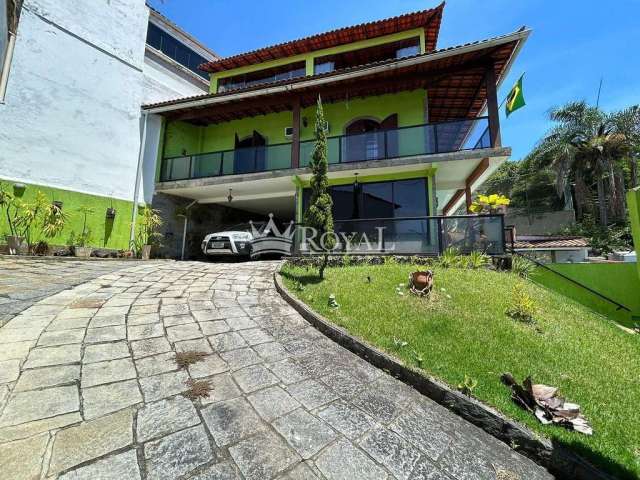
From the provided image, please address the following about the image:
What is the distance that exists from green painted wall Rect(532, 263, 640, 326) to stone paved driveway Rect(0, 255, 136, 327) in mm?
10843

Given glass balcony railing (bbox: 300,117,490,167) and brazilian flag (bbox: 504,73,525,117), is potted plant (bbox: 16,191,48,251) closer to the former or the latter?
glass balcony railing (bbox: 300,117,490,167)

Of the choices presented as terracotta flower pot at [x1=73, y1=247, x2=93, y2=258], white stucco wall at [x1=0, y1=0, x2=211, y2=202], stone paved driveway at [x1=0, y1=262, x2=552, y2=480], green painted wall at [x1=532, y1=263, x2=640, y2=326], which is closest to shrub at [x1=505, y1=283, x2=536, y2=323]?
stone paved driveway at [x1=0, y1=262, x2=552, y2=480]

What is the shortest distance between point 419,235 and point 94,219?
410 inches

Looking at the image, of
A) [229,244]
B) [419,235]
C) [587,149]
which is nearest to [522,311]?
[419,235]

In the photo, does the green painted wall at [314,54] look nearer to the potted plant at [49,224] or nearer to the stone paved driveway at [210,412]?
the potted plant at [49,224]

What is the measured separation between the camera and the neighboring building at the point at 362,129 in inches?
336

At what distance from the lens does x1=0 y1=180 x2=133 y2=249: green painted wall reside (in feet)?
28.6

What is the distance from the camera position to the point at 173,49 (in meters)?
14.1

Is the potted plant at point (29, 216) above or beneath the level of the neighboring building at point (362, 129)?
beneath

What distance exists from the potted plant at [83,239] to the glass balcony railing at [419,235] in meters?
6.74

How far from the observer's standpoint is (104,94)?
10.3 m

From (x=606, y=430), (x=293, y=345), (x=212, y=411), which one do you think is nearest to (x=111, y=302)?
(x=293, y=345)

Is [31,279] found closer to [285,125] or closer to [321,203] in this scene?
[321,203]

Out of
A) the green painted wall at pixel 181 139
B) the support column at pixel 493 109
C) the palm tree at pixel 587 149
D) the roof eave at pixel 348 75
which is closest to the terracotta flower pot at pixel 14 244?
the green painted wall at pixel 181 139
